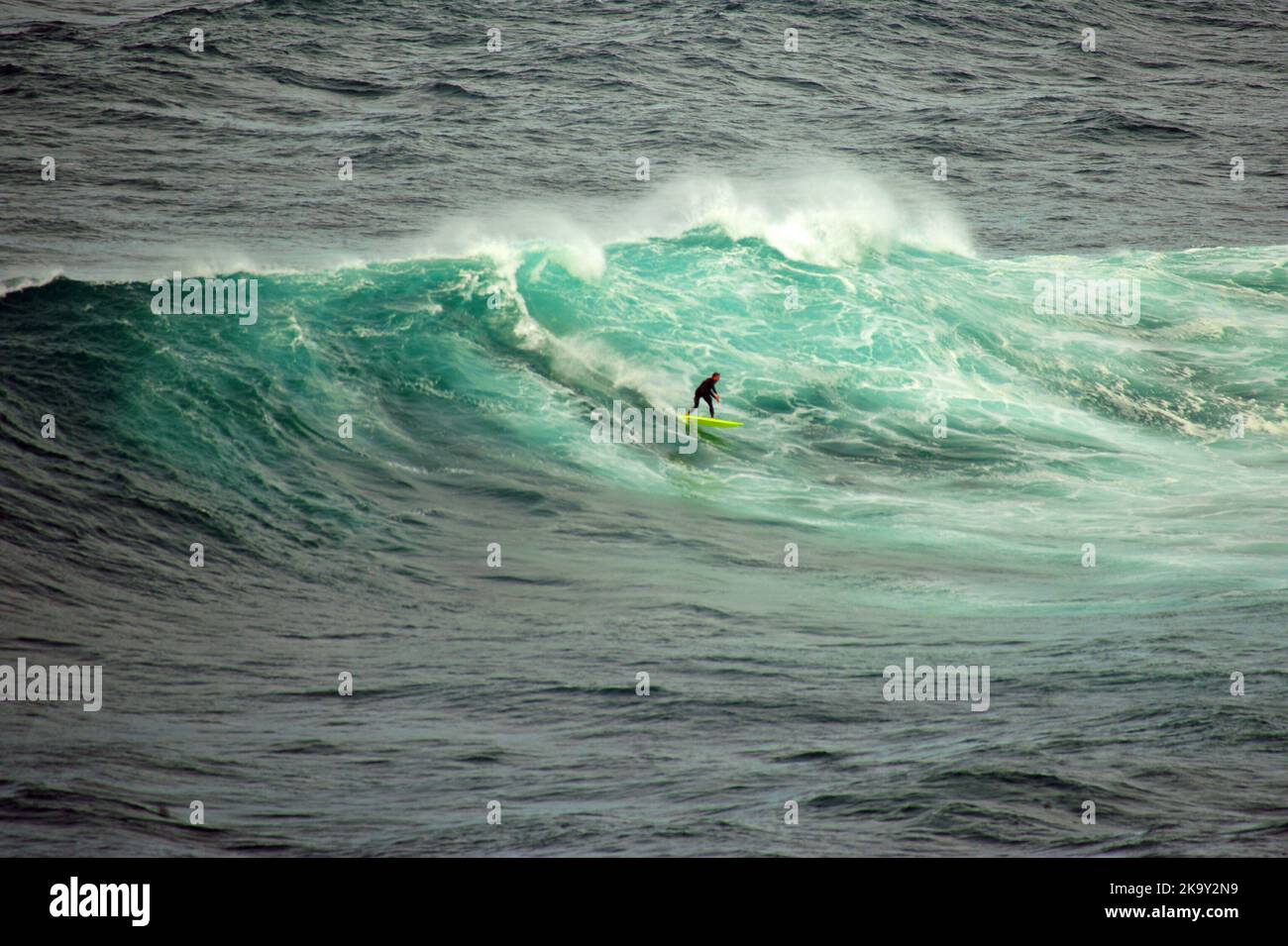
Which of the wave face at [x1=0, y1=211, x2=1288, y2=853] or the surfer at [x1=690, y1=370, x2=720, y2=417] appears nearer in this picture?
the wave face at [x1=0, y1=211, x2=1288, y2=853]

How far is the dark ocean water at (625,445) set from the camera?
9602mm

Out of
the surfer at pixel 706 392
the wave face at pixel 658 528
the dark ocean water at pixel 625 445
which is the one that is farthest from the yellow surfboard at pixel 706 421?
the dark ocean water at pixel 625 445

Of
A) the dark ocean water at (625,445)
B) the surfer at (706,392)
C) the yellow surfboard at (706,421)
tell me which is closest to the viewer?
the dark ocean water at (625,445)

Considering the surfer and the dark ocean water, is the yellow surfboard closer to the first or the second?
the surfer

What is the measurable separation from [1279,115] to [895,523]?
2511 centimetres

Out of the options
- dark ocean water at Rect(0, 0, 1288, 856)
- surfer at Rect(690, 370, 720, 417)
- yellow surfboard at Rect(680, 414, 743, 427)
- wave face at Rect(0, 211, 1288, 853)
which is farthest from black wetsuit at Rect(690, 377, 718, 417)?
dark ocean water at Rect(0, 0, 1288, 856)

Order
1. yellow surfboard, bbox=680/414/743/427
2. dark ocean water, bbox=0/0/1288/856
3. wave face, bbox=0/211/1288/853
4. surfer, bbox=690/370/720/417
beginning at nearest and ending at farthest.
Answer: dark ocean water, bbox=0/0/1288/856
wave face, bbox=0/211/1288/853
surfer, bbox=690/370/720/417
yellow surfboard, bbox=680/414/743/427

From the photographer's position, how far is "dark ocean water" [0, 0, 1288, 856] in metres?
9.60

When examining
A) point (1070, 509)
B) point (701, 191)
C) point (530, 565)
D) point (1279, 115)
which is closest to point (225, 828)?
point (530, 565)

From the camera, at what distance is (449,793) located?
9.44 meters

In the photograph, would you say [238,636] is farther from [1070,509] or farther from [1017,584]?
[1070,509]

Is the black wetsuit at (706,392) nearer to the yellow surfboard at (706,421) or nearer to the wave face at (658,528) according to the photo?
the yellow surfboard at (706,421)

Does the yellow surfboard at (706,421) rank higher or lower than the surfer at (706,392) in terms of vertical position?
lower

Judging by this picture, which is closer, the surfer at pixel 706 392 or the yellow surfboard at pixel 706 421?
the surfer at pixel 706 392
